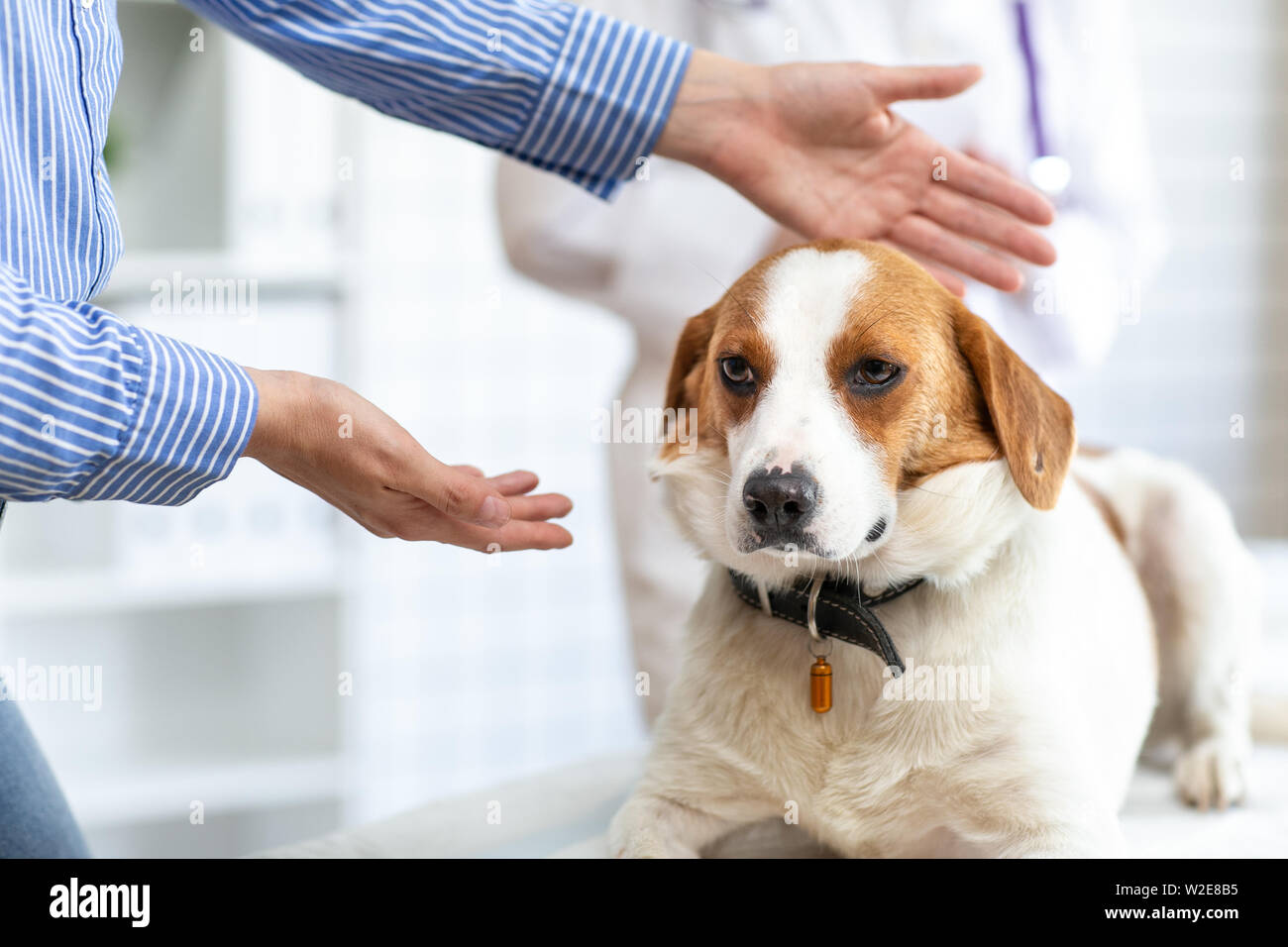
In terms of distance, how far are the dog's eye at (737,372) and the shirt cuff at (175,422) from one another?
317 millimetres

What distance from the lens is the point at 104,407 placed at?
646 mm

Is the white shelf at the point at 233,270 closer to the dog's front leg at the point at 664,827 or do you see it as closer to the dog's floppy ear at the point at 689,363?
the dog's floppy ear at the point at 689,363

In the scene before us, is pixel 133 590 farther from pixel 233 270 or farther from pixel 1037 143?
pixel 1037 143

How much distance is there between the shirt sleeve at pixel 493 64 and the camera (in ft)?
3.20

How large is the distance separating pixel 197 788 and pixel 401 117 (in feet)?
5.23

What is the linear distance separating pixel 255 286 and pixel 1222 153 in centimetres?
237

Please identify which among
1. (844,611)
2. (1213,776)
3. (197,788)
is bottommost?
(197,788)

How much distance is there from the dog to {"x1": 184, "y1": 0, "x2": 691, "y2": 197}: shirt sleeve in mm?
264

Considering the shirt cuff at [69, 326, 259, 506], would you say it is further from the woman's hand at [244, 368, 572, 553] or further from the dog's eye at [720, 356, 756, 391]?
the dog's eye at [720, 356, 756, 391]

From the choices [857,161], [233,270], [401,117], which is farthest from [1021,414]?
[233,270]

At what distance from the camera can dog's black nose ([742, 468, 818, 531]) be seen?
2.30 feet
